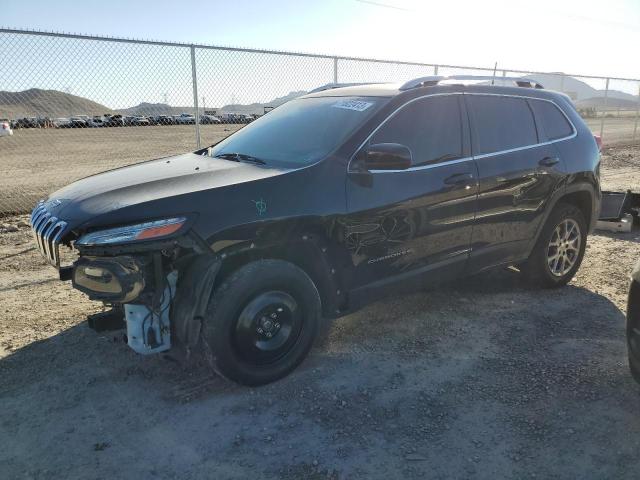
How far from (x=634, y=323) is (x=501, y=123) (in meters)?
1.99

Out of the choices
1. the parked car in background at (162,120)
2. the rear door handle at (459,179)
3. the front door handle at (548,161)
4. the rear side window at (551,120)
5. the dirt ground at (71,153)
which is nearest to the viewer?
the rear door handle at (459,179)

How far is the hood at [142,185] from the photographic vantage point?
9.53 feet

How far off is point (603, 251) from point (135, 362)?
533 centimetres

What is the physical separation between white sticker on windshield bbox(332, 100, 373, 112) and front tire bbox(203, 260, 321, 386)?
127cm

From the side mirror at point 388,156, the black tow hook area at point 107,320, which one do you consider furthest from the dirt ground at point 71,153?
the side mirror at point 388,156

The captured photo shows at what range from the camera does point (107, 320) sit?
3139 millimetres

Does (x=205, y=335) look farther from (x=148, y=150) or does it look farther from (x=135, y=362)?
(x=148, y=150)

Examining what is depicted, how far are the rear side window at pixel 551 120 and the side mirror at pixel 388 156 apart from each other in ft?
6.52

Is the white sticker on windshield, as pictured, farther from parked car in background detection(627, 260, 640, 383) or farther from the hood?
parked car in background detection(627, 260, 640, 383)

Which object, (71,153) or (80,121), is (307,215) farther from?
(71,153)

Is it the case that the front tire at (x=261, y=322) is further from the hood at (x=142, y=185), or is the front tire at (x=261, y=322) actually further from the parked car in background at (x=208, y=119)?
the parked car in background at (x=208, y=119)

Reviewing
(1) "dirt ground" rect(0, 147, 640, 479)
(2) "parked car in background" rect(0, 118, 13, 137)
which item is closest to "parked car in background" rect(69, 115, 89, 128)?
(2) "parked car in background" rect(0, 118, 13, 137)

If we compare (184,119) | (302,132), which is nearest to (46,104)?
(184,119)

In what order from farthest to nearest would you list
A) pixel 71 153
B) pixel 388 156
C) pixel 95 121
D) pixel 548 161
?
pixel 71 153, pixel 95 121, pixel 548 161, pixel 388 156
